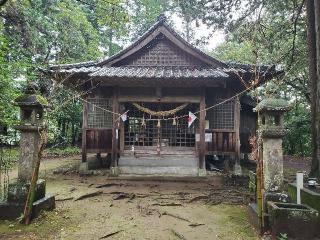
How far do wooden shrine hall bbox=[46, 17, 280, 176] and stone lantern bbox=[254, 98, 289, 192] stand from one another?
20.8ft

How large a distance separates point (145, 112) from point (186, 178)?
370 centimetres

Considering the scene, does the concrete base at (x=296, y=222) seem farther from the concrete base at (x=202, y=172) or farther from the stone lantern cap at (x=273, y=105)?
the concrete base at (x=202, y=172)

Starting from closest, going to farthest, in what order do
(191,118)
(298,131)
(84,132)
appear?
1. (191,118)
2. (84,132)
3. (298,131)

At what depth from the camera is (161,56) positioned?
15195mm

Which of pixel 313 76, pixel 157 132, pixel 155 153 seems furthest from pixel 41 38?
pixel 313 76

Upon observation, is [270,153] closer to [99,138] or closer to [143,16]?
[99,138]

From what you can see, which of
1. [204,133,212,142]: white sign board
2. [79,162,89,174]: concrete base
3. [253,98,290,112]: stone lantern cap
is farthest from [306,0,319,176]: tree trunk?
[79,162,89,174]: concrete base

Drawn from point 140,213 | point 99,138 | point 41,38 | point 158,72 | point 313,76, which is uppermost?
point 41,38

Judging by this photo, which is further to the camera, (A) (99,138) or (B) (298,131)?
(B) (298,131)

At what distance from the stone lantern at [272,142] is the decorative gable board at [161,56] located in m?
8.21

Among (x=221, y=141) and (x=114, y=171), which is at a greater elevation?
(x=221, y=141)

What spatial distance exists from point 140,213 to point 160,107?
7.15 metres

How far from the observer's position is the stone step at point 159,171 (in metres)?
14.2

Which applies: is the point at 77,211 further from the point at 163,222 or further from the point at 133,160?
the point at 133,160
